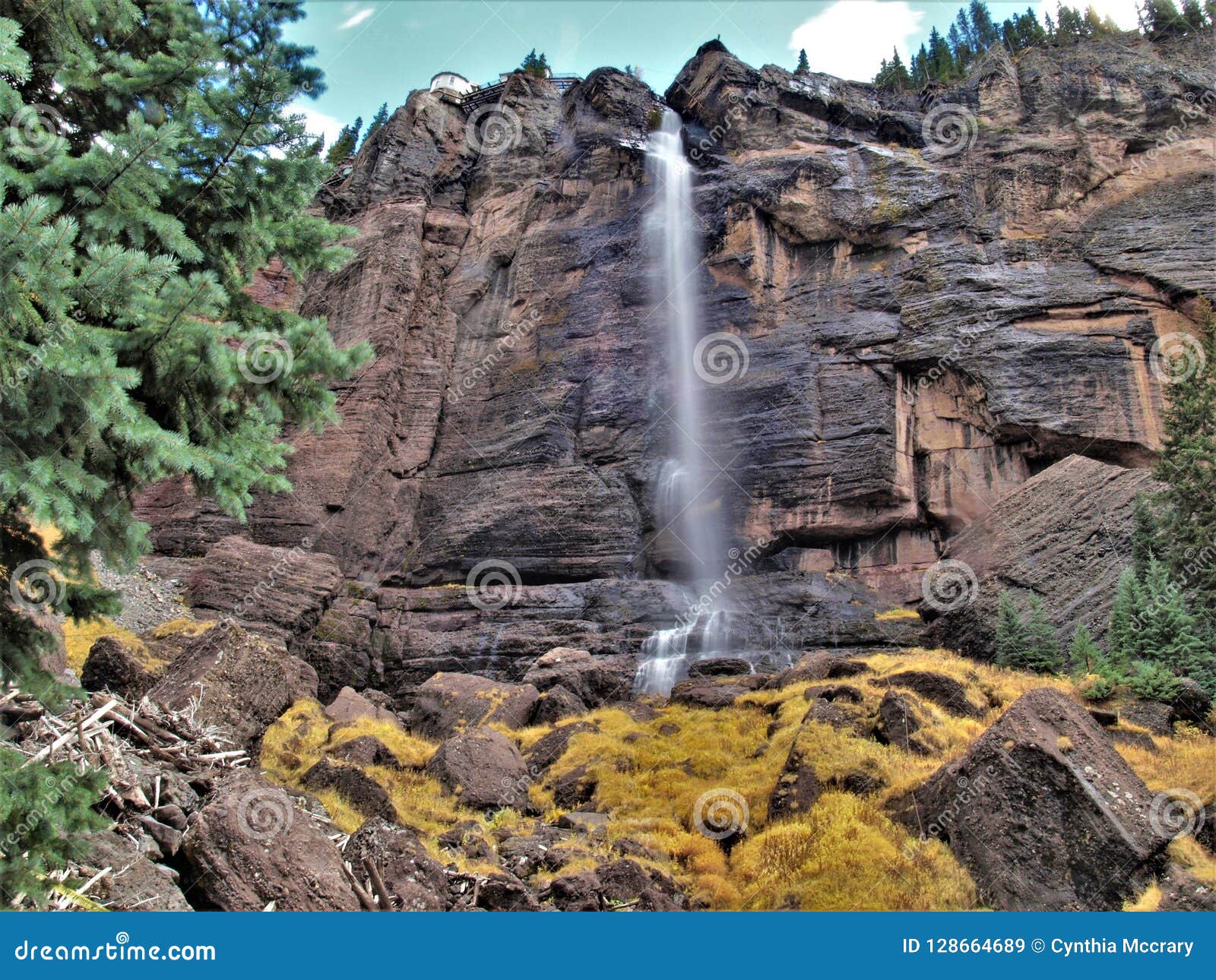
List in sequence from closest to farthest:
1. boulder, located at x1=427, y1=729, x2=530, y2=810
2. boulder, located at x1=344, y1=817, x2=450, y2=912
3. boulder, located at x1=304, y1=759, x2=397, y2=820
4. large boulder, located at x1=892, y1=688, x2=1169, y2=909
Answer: boulder, located at x1=344, y1=817, x2=450, y2=912 < large boulder, located at x1=892, y1=688, x2=1169, y2=909 < boulder, located at x1=304, y1=759, x2=397, y2=820 < boulder, located at x1=427, y1=729, x2=530, y2=810

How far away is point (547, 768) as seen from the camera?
19.9 metres

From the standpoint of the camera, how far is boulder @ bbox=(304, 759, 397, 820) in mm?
14873

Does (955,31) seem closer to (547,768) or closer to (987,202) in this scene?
(987,202)

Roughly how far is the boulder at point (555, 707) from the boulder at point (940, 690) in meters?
8.71

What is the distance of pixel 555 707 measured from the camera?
2405cm

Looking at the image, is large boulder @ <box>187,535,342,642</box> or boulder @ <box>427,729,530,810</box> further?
large boulder @ <box>187,535,342,642</box>

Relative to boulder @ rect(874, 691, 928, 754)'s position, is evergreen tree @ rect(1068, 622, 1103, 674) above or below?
above

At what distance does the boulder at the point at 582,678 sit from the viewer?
85.8 ft
